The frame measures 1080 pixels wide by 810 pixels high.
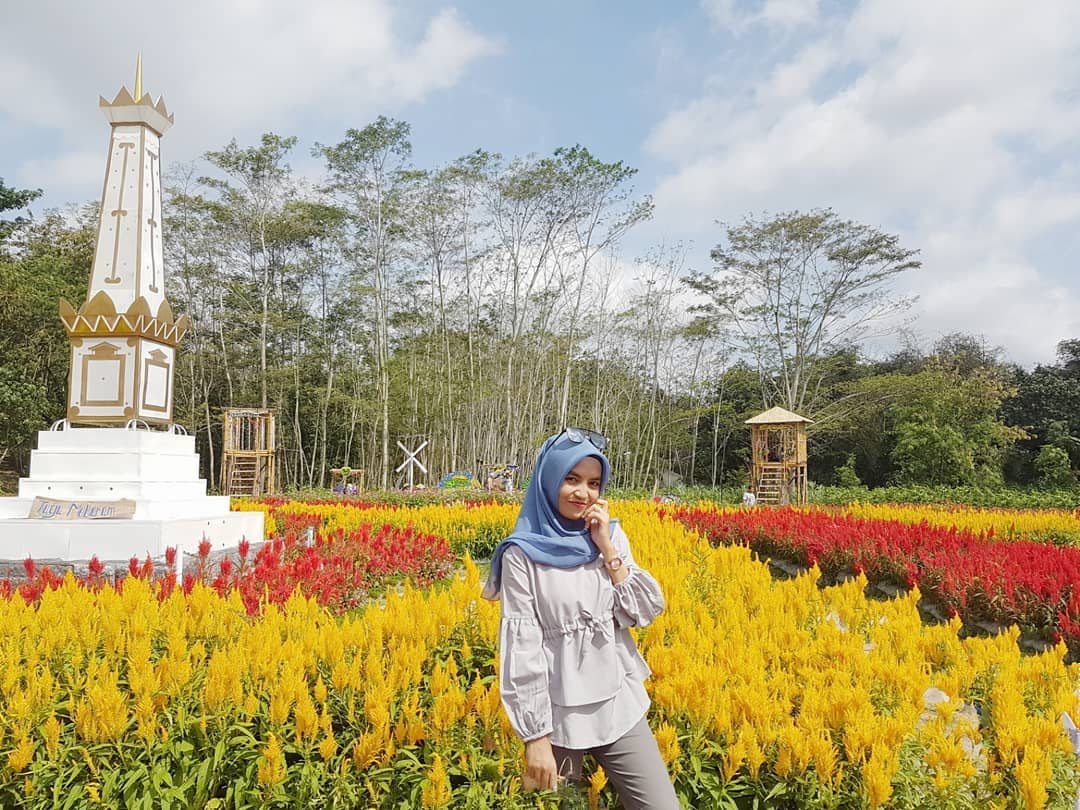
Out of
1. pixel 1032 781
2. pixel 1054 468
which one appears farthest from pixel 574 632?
pixel 1054 468

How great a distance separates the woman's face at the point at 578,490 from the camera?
1.89m

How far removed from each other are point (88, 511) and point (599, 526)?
17.3ft

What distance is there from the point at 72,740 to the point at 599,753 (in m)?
1.56

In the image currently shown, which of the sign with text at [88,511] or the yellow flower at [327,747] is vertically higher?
the sign with text at [88,511]

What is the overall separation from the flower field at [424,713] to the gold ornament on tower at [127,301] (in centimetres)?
→ 371

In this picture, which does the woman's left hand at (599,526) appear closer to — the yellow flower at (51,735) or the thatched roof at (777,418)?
the yellow flower at (51,735)

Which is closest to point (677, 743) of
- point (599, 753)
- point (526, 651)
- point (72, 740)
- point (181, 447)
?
point (599, 753)

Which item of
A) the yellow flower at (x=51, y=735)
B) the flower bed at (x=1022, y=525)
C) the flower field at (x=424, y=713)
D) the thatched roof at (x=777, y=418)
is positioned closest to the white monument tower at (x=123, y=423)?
the flower field at (x=424, y=713)

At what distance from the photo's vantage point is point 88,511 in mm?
5617

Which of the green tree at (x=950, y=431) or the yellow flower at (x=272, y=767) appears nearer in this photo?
the yellow flower at (x=272, y=767)

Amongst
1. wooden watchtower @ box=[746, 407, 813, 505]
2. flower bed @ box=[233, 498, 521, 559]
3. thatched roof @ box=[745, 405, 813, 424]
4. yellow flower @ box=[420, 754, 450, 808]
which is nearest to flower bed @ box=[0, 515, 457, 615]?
flower bed @ box=[233, 498, 521, 559]

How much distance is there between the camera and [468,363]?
23.1m

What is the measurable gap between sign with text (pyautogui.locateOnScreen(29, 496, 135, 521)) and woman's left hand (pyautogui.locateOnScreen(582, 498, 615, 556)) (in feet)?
16.5

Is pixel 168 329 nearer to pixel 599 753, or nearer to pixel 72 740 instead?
pixel 72 740
